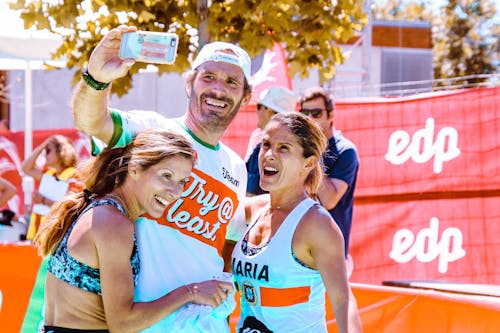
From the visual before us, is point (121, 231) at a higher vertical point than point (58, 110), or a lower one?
lower

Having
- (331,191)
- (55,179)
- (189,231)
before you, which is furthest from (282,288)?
(55,179)

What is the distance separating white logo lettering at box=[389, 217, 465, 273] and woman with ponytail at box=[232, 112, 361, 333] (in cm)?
489

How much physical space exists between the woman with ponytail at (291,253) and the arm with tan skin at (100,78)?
0.82 meters

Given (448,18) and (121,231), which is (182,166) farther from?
(448,18)

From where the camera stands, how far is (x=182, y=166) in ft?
9.52

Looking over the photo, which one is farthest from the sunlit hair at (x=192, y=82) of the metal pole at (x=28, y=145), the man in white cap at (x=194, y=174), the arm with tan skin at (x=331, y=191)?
the metal pole at (x=28, y=145)

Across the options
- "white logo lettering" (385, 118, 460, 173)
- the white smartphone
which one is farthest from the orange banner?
"white logo lettering" (385, 118, 460, 173)

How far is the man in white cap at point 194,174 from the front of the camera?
2779mm

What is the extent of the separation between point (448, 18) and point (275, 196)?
36317 millimetres

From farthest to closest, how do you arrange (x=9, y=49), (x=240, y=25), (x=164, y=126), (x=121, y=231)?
(x=9, y=49) → (x=240, y=25) → (x=164, y=126) → (x=121, y=231)

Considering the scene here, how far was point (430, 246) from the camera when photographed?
315 inches

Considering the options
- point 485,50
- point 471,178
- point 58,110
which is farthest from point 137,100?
point 485,50

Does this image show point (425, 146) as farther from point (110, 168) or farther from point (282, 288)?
point (110, 168)

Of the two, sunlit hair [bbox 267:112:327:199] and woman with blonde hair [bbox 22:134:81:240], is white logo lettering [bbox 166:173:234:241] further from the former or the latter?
woman with blonde hair [bbox 22:134:81:240]
